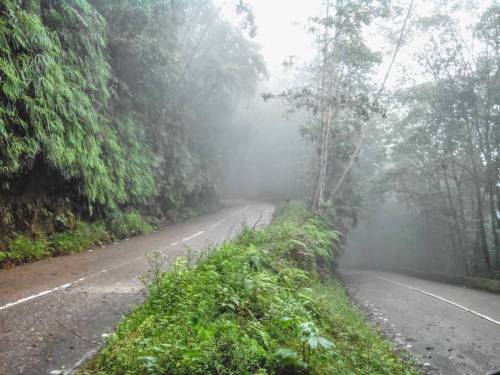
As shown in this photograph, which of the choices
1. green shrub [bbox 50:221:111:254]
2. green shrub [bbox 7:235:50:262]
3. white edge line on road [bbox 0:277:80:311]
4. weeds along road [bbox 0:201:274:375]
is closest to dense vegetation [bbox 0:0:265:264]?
green shrub [bbox 7:235:50:262]

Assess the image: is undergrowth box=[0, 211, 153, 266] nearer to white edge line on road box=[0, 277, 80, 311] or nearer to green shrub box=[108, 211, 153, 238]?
green shrub box=[108, 211, 153, 238]

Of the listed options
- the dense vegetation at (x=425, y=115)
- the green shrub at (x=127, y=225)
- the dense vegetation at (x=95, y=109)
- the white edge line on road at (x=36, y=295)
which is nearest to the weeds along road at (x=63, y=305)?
the white edge line on road at (x=36, y=295)

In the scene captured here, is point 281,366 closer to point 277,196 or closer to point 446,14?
point 446,14

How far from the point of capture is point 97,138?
12219mm

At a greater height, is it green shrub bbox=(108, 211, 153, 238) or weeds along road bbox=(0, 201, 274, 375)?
green shrub bbox=(108, 211, 153, 238)

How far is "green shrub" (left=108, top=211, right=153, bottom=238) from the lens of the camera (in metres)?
13.1

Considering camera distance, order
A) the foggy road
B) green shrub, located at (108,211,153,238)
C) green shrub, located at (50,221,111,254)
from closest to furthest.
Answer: the foggy road
green shrub, located at (50,221,111,254)
green shrub, located at (108,211,153,238)

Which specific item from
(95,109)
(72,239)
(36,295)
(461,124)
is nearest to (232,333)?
(36,295)

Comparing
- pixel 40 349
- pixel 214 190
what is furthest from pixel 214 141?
pixel 40 349

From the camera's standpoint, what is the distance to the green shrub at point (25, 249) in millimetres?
8547

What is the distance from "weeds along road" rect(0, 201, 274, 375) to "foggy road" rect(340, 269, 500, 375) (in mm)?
5136

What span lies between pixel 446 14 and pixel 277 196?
107 ft

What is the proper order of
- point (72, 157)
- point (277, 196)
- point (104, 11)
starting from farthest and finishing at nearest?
point (277, 196) → point (104, 11) → point (72, 157)

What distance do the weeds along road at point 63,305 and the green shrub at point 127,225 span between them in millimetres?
2747
